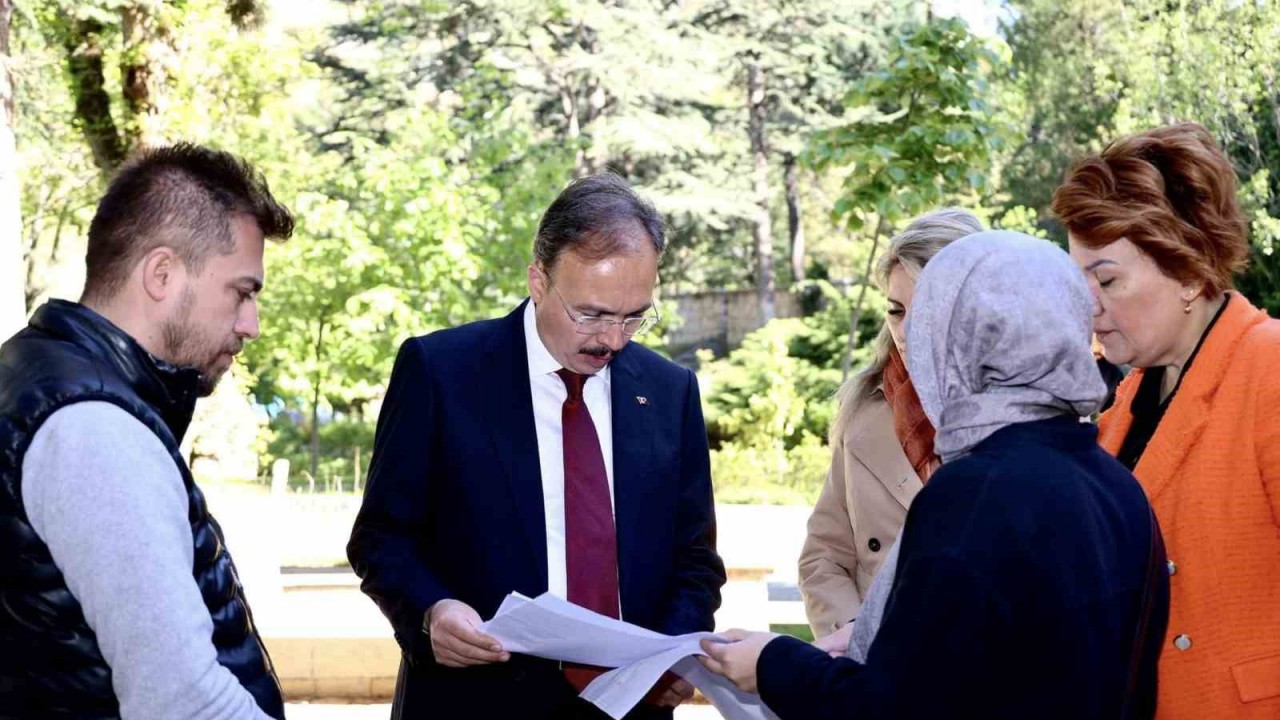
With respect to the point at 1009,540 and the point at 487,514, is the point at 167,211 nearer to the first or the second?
the point at 487,514

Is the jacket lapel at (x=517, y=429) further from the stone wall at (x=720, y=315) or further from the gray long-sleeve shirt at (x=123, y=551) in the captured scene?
the stone wall at (x=720, y=315)

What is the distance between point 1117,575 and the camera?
2328 mm

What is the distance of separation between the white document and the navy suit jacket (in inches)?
13.9

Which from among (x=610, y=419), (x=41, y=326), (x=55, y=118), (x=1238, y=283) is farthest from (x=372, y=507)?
(x=1238, y=283)

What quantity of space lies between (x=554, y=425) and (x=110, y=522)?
1525mm

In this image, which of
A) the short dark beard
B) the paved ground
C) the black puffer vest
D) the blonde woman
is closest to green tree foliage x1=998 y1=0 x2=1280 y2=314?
the paved ground

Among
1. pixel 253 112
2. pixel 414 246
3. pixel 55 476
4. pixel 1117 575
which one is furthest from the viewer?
pixel 414 246

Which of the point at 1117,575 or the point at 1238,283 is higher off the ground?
the point at 1117,575

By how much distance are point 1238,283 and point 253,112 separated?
18.4m

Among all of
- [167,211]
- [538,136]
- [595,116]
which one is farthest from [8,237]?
[538,136]

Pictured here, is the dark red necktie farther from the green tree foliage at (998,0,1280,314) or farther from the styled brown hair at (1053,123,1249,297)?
the green tree foliage at (998,0,1280,314)

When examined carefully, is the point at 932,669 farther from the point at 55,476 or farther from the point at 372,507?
the point at 372,507

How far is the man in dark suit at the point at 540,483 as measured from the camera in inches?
134

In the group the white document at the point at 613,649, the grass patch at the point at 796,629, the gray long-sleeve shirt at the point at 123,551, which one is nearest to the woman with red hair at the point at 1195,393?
the white document at the point at 613,649
